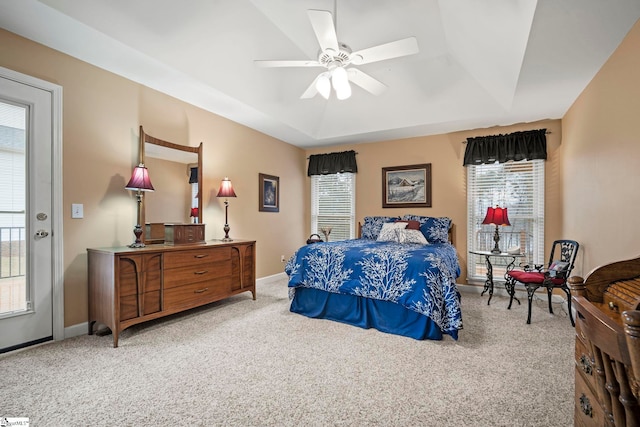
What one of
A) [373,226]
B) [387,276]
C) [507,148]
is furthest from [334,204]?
[387,276]

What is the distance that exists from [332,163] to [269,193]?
141 centimetres

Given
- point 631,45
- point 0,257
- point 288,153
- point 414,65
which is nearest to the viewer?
point 631,45

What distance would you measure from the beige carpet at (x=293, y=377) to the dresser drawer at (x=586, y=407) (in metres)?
0.71

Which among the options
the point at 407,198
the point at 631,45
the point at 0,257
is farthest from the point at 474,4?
the point at 0,257

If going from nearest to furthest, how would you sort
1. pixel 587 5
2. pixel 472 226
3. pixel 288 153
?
pixel 587 5
pixel 472 226
pixel 288 153

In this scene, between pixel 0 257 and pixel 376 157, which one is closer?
pixel 0 257

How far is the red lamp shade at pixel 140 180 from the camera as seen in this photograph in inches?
119

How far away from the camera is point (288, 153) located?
18.8 ft

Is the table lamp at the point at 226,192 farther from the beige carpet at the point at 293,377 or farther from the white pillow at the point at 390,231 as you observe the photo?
the white pillow at the point at 390,231

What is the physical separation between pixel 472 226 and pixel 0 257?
548 centimetres

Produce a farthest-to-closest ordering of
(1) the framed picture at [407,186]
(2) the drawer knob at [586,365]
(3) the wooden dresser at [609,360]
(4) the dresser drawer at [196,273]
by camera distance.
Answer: (1) the framed picture at [407,186] < (4) the dresser drawer at [196,273] < (2) the drawer knob at [586,365] < (3) the wooden dresser at [609,360]

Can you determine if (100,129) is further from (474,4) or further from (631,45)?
(631,45)

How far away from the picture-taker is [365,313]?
122 inches

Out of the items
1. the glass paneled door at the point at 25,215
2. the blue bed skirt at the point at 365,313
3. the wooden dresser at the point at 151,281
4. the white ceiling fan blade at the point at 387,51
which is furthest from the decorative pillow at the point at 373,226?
the glass paneled door at the point at 25,215
